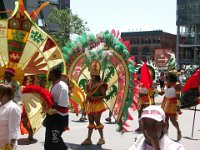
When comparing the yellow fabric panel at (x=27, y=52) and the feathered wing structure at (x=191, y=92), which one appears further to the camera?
the feathered wing structure at (x=191, y=92)

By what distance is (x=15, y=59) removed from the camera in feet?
22.7

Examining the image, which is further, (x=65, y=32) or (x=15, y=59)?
(x=65, y=32)

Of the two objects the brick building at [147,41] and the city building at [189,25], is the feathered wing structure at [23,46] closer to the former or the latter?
the city building at [189,25]

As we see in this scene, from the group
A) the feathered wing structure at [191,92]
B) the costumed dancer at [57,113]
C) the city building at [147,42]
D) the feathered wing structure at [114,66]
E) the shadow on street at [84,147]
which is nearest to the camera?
the costumed dancer at [57,113]

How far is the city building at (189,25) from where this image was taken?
7351cm

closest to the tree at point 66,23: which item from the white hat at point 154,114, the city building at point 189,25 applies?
the white hat at point 154,114

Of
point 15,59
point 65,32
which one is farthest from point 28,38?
point 65,32

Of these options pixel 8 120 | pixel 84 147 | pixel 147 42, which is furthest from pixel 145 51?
pixel 8 120

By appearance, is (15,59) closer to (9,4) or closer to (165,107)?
(165,107)

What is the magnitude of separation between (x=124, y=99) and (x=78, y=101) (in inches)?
39.9

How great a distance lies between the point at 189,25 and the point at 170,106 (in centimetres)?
6949

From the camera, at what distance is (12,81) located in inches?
255

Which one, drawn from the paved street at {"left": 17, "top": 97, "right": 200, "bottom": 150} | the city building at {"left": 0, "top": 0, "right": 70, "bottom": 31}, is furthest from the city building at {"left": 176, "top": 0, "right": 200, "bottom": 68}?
the paved street at {"left": 17, "top": 97, "right": 200, "bottom": 150}

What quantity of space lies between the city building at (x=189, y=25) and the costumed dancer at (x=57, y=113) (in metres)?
69.0
